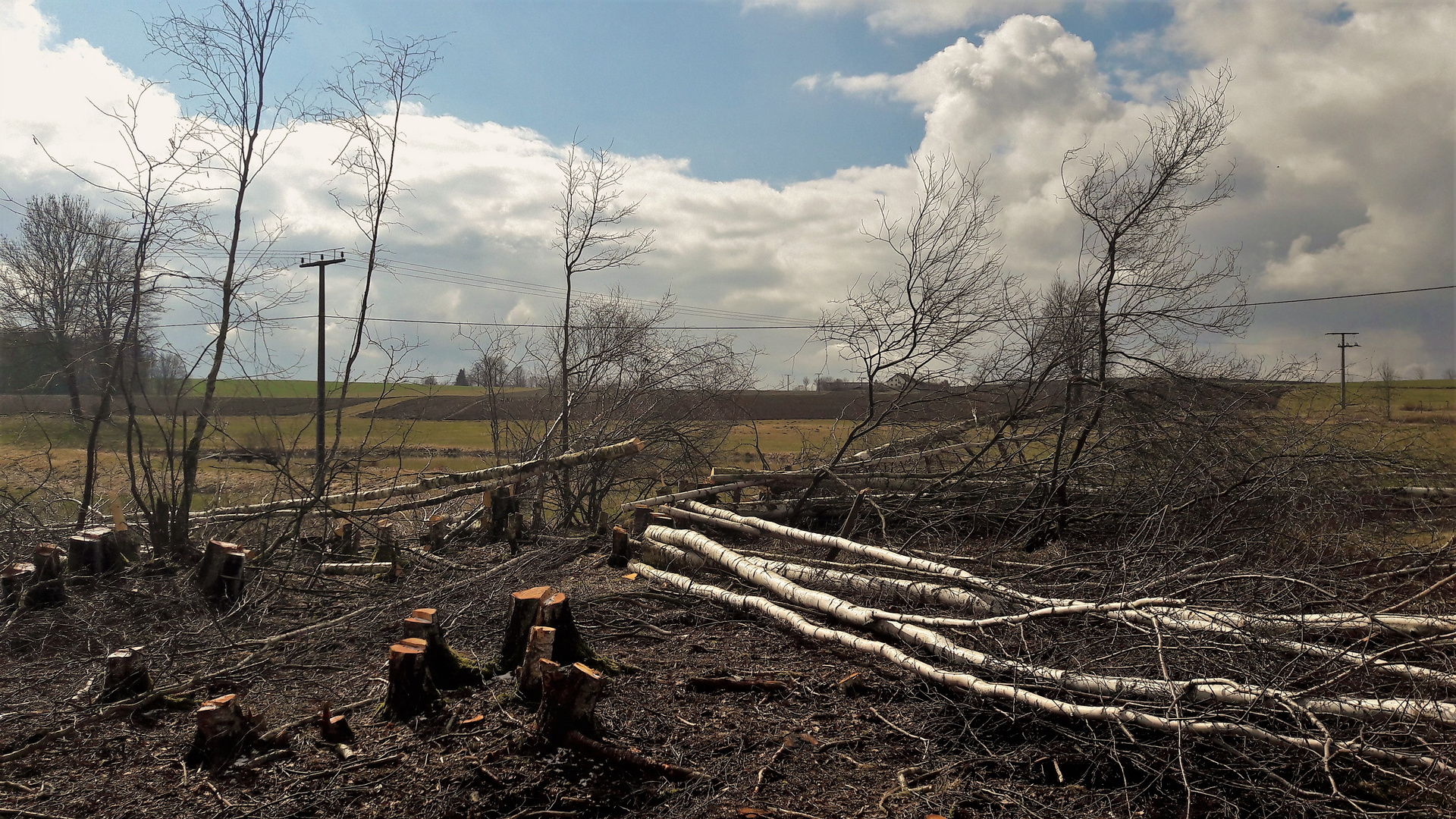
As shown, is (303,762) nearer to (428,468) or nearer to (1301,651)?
(1301,651)

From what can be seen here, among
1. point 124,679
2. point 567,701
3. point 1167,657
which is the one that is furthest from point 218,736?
point 1167,657

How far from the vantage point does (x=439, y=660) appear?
148 inches

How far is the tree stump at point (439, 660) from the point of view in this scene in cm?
370

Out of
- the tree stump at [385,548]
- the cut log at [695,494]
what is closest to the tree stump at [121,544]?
the tree stump at [385,548]

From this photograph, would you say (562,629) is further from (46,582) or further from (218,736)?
(46,582)

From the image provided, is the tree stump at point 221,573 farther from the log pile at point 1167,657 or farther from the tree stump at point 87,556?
the log pile at point 1167,657

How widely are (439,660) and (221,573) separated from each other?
2.81 m

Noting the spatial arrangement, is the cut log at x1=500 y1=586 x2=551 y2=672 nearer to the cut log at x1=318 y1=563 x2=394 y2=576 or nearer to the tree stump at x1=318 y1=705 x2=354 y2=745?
the tree stump at x1=318 y1=705 x2=354 y2=745

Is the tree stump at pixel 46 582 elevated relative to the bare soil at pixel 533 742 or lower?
elevated

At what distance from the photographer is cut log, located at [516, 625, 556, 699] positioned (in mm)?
3492

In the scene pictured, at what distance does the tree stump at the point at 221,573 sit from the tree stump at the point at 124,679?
1698 mm

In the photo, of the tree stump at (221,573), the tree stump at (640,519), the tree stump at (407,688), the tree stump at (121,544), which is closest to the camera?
the tree stump at (407,688)

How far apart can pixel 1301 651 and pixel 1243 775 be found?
62cm

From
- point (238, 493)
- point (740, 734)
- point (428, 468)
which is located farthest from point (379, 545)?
point (740, 734)
